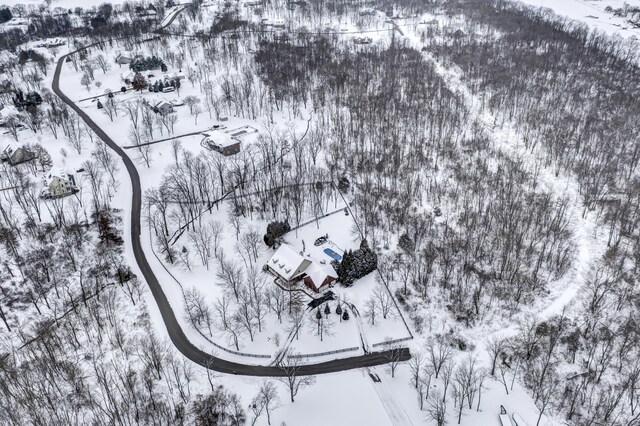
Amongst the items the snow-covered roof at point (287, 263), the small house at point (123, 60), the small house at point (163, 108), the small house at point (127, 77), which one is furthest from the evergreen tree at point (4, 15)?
the snow-covered roof at point (287, 263)

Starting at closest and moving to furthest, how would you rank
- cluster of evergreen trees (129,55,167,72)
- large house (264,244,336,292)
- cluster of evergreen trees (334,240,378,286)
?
large house (264,244,336,292), cluster of evergreen trees (334,240,378,286), cluster of evergreen trees (129,55,167,72)

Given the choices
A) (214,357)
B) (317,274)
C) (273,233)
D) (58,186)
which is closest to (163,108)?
(58,186)

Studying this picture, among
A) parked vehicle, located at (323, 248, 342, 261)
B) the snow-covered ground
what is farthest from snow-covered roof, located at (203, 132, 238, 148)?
the snow-covered ground

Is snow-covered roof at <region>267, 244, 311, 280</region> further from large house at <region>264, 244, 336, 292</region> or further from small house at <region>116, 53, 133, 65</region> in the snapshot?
small house at <region>116, 53, 133, 65</region>

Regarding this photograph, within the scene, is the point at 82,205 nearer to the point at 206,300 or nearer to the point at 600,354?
the point at 206,300

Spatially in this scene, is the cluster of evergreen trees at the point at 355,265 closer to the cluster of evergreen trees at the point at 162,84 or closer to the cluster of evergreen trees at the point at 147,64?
the cluster of evergreen trees at the point at 162,84
